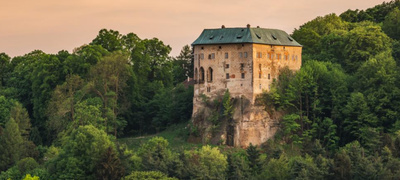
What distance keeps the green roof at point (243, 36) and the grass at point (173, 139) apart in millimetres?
9186

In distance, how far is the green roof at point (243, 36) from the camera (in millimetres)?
92250

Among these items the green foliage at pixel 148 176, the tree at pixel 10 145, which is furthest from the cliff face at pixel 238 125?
the tree at pixel 10 145

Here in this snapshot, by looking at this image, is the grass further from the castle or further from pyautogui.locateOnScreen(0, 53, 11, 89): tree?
pyautogui.locateOnScreen(0, 53, 11, 89): tree

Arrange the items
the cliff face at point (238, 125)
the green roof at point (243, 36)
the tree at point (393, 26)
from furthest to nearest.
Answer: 1. the tree at point (393, 26)
2. the green roof at point (243, 36)
3. the cliff face at point (238, 125)

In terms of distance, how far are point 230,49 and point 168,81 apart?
759 inches

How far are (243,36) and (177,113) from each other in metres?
12.9

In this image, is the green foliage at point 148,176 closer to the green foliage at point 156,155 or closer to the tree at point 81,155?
the green foliage at point 156,155

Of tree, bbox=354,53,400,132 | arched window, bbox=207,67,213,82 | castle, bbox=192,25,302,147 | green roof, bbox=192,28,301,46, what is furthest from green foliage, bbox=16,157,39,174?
tree, bbox=354,53,400,132

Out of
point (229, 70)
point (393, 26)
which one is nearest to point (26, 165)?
point (229, 70)

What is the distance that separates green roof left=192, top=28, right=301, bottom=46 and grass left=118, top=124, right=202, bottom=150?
9186 millimetres

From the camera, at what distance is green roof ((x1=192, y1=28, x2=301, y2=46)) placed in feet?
303

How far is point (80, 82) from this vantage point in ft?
320

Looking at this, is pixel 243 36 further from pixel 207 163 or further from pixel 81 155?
pixel 81 155

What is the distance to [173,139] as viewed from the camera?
93250mm
